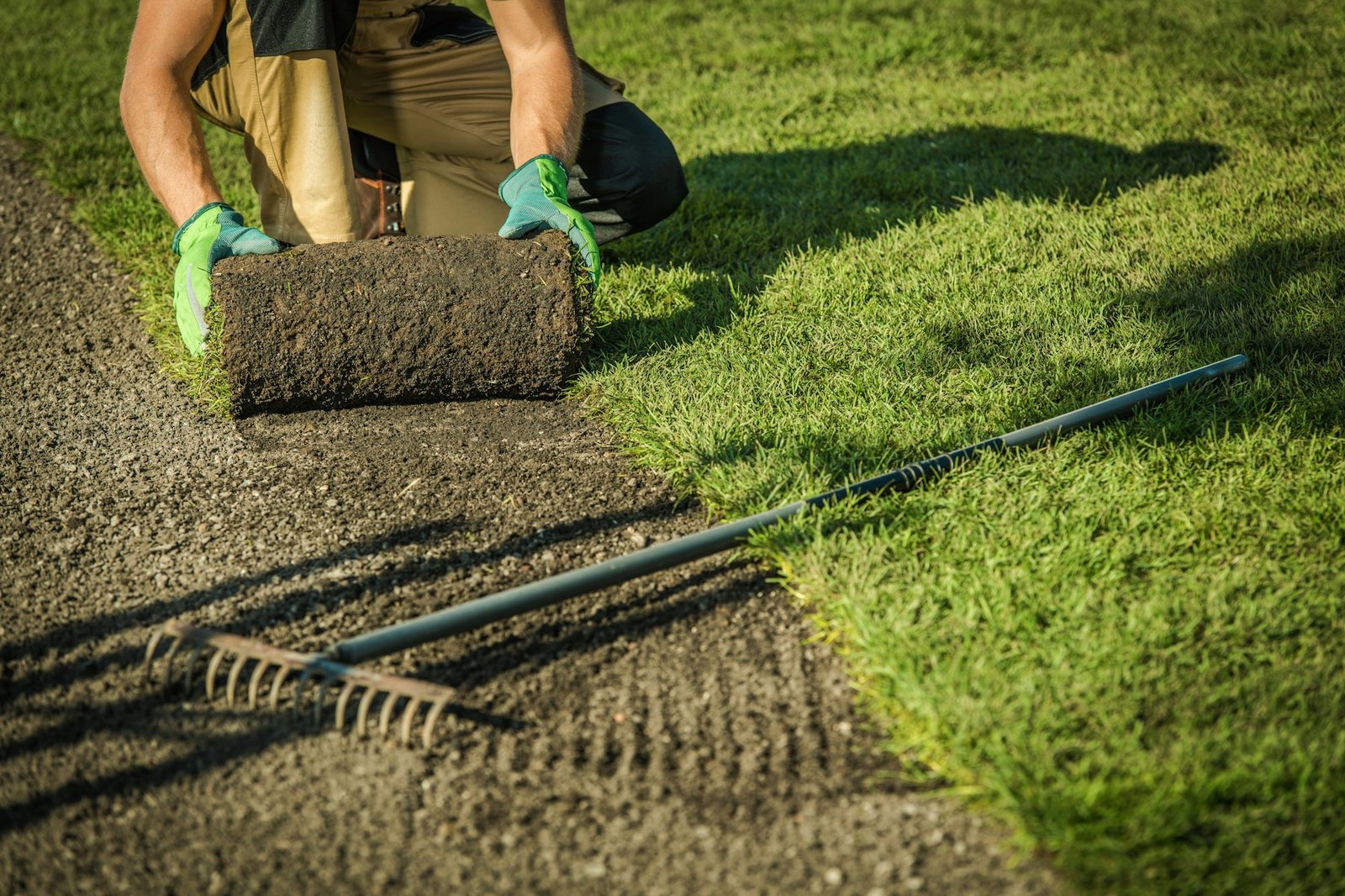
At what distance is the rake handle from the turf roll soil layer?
949mm

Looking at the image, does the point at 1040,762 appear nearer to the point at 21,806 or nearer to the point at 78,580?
the point at 21,806

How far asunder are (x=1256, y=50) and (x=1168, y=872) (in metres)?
5.92

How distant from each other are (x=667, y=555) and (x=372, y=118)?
2.68 m

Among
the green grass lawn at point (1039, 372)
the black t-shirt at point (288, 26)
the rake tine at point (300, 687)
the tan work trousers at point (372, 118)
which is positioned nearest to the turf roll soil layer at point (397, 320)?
the green grass lawn at point (1039, 372)

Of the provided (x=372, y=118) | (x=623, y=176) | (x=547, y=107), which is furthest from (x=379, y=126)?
(x=623, y=176)

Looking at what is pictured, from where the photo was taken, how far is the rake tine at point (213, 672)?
2.14 m

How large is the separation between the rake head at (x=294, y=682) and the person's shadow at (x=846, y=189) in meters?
1.85

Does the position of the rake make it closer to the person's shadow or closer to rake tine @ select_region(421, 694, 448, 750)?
rake tine @ select_region(421, 694, 448, 750)

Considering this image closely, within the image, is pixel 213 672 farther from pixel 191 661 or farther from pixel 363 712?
pixel 363 712

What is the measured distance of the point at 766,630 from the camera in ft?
7.86

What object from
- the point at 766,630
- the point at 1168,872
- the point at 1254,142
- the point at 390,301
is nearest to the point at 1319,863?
the point at 1168,872

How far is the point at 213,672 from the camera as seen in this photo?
2143mm

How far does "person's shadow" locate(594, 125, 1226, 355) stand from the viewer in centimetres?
426

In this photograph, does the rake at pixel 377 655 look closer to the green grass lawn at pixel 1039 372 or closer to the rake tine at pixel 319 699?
the rake tine at pixel 319 699
